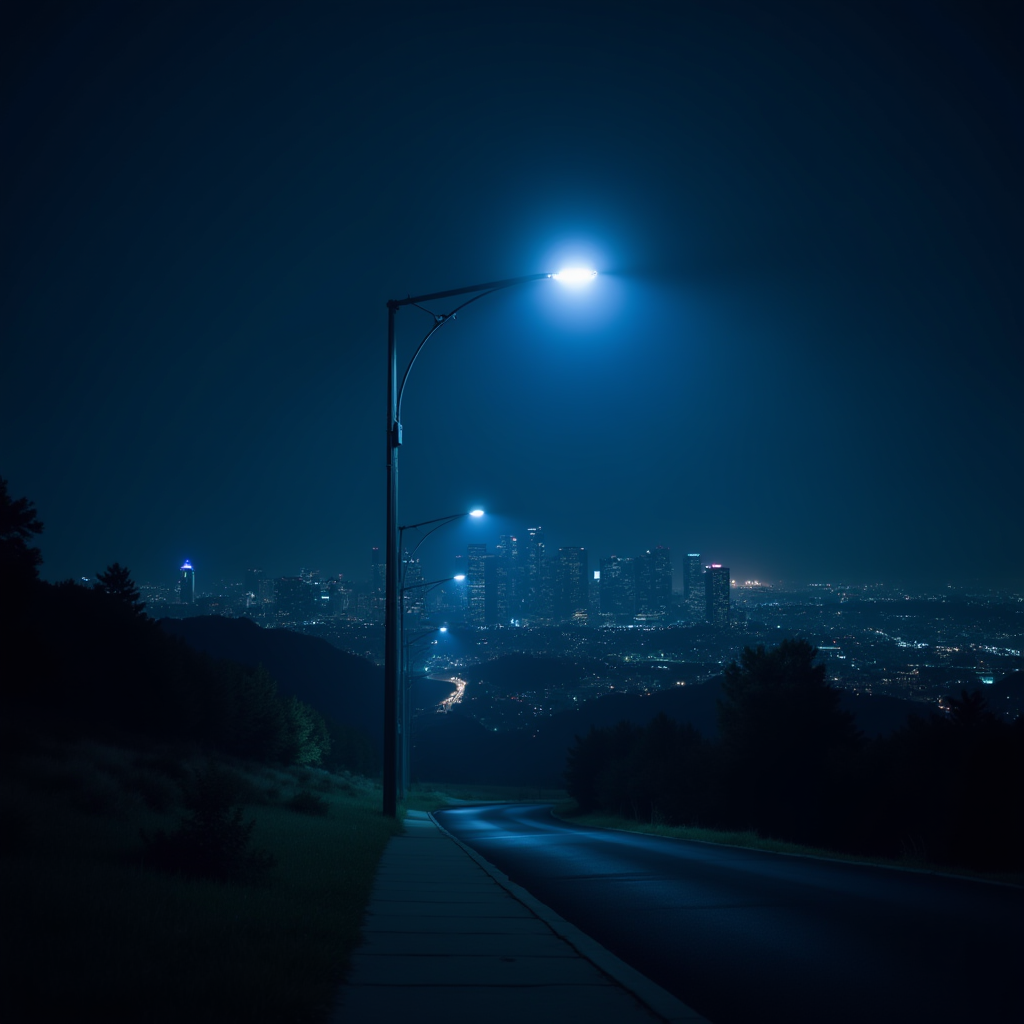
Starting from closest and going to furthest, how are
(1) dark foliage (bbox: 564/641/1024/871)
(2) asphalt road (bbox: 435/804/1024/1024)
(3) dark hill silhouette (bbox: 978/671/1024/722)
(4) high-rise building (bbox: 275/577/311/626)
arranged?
1. (2) asphalt road (bbox: 435/804/1024/1024)
2. (1) dark foliage (bbox: 564/641/1024/871)
3. (3) dark hill silhouette (bbox: 978/671/1024/722)
4. (4) high-rise building (bbox: 275/577/311/626)

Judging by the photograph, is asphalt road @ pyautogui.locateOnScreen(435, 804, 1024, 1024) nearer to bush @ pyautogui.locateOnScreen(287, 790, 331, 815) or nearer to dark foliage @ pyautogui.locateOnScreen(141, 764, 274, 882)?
dark foliage @ pyautogui.locateOnScreen(141, 764, 274, 882)

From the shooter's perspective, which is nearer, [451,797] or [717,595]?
[451,797]

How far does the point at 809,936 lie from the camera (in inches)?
320

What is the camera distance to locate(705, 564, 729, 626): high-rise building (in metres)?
166

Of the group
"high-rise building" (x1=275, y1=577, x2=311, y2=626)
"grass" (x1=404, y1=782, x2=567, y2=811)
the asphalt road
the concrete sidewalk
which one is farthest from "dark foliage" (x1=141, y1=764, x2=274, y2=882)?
"high-rise building" (x1=275, y1=577, x2=311, y2=626)

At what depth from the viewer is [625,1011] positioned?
17.0 feet

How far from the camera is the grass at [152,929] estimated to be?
4555 millimetres

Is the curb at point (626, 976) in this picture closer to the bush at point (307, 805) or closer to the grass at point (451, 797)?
the bush at point (307, 805)

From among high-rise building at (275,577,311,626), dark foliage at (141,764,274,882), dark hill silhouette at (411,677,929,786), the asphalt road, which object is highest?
high-rise building at (275,577,311,626)

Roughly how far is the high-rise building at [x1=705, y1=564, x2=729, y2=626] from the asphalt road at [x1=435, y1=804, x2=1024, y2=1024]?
151 metres

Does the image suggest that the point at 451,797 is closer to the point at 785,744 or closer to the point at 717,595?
the point at 785,744

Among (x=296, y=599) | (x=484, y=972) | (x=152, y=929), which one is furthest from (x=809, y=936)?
(x=296, y=599)

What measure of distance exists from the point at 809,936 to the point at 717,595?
173 m

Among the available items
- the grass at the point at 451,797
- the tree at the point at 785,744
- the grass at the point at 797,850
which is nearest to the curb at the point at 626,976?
the grass at the point at 797,850
